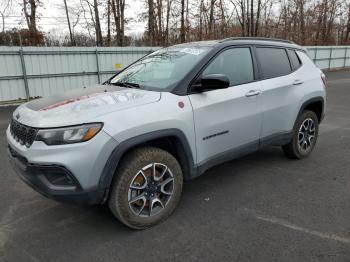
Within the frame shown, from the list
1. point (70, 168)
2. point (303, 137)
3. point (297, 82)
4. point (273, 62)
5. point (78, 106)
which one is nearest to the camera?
point (70, 168)

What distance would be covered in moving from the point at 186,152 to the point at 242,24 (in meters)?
27.3

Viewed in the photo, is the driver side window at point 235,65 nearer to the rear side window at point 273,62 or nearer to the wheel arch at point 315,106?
the rear side window at point 273,62

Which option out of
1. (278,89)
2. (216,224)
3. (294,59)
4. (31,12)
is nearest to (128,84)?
(216,224)

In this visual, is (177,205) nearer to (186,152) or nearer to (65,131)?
(186,152)

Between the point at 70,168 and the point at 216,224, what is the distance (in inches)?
59.8

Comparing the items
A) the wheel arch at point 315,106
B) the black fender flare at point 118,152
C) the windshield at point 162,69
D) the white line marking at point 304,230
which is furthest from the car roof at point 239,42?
the white line marking at point 304,230

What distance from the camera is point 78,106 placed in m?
2.67

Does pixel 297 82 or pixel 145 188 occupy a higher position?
pixel 297 82

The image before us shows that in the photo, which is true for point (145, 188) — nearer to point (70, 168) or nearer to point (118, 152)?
point (118, 152)

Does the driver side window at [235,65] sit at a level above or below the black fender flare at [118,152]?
above

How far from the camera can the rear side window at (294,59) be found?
442 centimetres

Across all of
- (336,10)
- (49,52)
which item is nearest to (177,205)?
(49,52)

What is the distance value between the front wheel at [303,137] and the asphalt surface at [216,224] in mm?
337

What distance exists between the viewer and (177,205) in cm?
332
